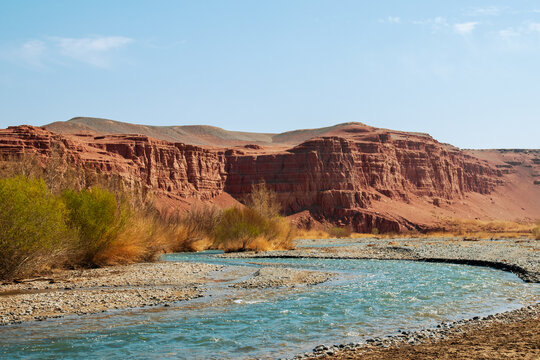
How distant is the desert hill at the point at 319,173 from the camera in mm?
89188

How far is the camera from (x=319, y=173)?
105750 mm

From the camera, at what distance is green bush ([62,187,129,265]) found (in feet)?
81.9

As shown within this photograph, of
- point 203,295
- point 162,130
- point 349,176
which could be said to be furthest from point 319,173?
point 203,295

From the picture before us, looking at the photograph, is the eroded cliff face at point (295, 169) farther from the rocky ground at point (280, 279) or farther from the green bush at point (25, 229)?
the rocky ground at point (280, 279)

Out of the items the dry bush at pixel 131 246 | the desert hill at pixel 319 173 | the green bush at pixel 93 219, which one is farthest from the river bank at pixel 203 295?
the desert hill at pixel 319 173

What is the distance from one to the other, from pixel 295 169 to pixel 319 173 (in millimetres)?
5084

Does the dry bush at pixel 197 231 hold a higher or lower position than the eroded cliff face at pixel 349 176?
lower

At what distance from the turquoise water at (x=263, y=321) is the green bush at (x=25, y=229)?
6114 millimetres

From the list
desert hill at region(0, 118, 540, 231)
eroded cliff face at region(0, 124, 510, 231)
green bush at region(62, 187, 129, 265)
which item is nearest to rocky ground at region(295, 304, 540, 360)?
green bush at region(62, 187, 129, 265)

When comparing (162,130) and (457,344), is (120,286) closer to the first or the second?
(457,344)

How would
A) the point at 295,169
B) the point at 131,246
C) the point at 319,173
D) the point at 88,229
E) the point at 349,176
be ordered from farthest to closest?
the point at 295,169
the point at 349,176
the point at 319,173
the point at 131,246
the point at 88,229

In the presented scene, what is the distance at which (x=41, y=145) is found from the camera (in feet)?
239

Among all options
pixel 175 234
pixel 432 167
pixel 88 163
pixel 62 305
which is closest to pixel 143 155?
pixel 88 163

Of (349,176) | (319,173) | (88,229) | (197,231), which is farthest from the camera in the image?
(349,176)
